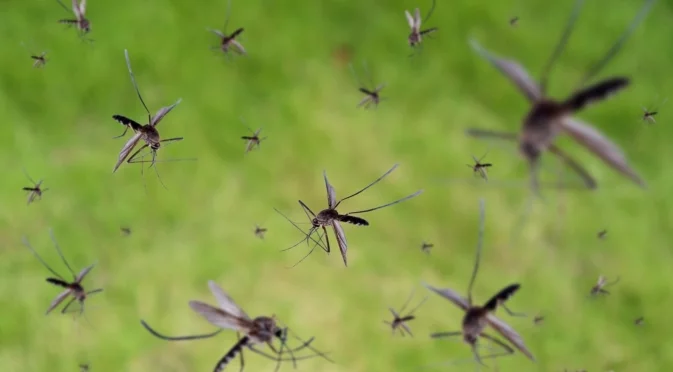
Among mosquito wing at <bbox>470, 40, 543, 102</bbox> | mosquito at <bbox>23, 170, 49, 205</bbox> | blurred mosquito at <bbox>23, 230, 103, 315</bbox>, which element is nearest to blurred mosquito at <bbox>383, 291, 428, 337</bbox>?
blurred mosquito at <bbox>23, 230, 103, 315</bbox>

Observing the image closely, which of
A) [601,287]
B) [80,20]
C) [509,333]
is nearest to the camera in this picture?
[509,333]

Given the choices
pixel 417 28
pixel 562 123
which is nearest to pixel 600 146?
pixel 562 123

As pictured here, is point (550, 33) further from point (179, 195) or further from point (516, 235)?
point (179, 195)

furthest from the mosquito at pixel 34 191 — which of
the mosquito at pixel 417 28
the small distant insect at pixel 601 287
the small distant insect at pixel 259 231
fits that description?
the small distant insect at pixel 601 287

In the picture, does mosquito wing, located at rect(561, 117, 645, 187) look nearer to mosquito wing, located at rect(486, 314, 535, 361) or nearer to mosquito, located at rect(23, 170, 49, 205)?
mosquito wing, located at rect(486, 314, 535, 361)

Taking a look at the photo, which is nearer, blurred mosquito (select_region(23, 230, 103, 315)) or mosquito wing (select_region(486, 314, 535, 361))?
mosquito wing (select_region(486, 314, 535, 361))

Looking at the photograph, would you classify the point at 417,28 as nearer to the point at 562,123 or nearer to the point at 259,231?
the point at 259,231

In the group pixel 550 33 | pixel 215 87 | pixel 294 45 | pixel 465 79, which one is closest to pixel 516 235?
pixel 465 79

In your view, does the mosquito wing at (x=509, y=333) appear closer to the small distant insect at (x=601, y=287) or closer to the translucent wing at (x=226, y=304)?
the translucent wing at (x=226, y=304)
